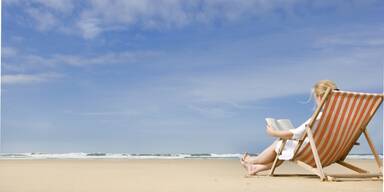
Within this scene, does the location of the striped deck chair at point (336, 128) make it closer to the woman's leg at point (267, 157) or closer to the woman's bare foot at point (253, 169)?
the woman's leg at point (267, 157)

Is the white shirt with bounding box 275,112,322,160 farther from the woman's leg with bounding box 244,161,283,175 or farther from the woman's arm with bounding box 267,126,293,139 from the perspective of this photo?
the woman's leg with bounding box 244,161,283,175

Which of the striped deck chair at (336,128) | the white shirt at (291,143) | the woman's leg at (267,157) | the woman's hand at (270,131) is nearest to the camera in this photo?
the striped deck chair at (336,128)

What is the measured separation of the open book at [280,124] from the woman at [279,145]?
4.4 inches

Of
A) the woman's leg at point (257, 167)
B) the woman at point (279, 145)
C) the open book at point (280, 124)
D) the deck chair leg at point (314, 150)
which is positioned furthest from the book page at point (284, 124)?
the deck chair leg at point (314, 150)

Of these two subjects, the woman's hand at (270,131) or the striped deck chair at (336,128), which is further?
the woman's hand at (270,131)

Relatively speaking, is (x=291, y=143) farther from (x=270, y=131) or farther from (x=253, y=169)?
(x=253, y=169)

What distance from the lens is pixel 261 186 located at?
5.22m

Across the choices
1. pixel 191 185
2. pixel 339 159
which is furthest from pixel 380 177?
pixel 191 185

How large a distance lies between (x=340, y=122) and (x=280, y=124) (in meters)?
0.91

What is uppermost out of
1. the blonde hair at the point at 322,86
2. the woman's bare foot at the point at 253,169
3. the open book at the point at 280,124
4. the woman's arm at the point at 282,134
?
the blonde hair at the point at 322,86

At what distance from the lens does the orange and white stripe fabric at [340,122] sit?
578 cm

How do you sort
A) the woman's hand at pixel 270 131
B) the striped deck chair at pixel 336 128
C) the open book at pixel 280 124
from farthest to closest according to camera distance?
the open book at pixel 280 124, the woman's hand at pixel 270 131, the striped deck chair at pixel 336 128

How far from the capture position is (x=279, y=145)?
6434 millimetres

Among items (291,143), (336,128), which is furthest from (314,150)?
(291,143)
